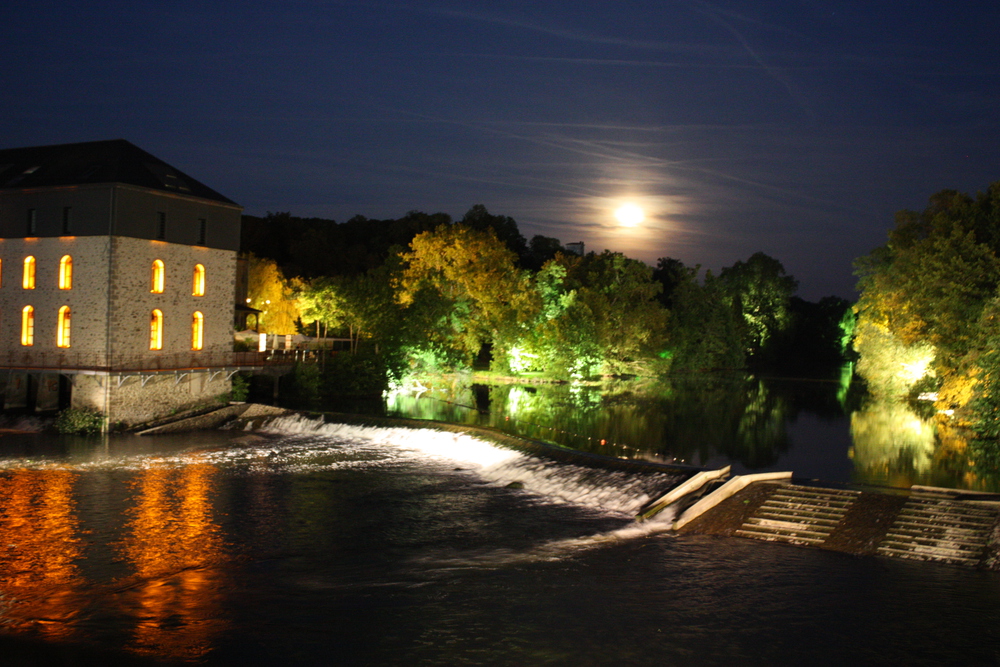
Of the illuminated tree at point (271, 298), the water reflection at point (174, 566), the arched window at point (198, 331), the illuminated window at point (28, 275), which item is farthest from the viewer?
the illuminated tree at point (271, 298)

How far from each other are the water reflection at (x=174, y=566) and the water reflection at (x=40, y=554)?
3.57 ft

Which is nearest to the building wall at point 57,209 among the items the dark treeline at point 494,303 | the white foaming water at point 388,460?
the white foaming water at point 388,460

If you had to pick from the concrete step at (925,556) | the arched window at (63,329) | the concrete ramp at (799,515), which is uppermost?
the arched window at (63,329)

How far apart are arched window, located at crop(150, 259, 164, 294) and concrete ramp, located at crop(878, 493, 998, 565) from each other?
1158 inches

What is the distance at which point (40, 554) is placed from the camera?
17.2 metres

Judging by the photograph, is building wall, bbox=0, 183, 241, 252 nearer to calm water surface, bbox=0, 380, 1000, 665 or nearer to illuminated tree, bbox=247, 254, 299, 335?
calm water surface, bbox=0, 380, 1000, 665

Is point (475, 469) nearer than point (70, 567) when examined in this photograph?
No

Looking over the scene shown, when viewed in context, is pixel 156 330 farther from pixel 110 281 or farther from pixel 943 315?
pixel 943 315

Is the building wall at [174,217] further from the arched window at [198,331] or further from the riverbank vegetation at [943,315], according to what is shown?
→ the riverbank vegetation at [943,315]

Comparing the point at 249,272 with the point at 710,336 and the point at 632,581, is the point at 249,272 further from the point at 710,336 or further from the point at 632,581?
the point at 632,581

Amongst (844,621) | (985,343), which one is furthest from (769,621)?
(985,343)

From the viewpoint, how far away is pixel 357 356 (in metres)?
47.3

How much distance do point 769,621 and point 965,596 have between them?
3832 millimetres

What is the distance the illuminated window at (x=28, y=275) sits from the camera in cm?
3419
